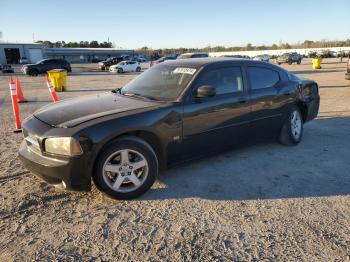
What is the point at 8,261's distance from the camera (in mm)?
2713

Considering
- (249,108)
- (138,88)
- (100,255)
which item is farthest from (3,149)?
(249,108)

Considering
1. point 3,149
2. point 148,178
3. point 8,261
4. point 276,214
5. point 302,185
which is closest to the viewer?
point 8,261

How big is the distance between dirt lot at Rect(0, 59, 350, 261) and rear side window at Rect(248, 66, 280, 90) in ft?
3.89

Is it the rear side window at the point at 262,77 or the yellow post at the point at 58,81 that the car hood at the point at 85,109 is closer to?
the rear side window at the point at 262,77

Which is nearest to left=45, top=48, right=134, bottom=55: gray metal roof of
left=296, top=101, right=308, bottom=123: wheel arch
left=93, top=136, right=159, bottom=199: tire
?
left=296, top=101, right=308, bottom=123: wheel arch

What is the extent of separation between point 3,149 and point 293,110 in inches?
202

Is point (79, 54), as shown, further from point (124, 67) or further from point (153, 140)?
point (153, 140)

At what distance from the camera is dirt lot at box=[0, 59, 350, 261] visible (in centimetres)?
283

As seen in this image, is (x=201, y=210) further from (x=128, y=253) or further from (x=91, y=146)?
(x=91, y=146)

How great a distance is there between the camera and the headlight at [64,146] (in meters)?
3.38

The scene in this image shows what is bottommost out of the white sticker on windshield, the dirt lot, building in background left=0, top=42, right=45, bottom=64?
A: the dirt lot

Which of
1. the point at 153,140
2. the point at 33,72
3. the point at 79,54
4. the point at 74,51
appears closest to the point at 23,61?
the point at 74,51

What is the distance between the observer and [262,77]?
5.29 m

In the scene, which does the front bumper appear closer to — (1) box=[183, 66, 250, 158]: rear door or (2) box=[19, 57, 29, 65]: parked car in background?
(1) box=[183, 66, 250, 158]: rear door
